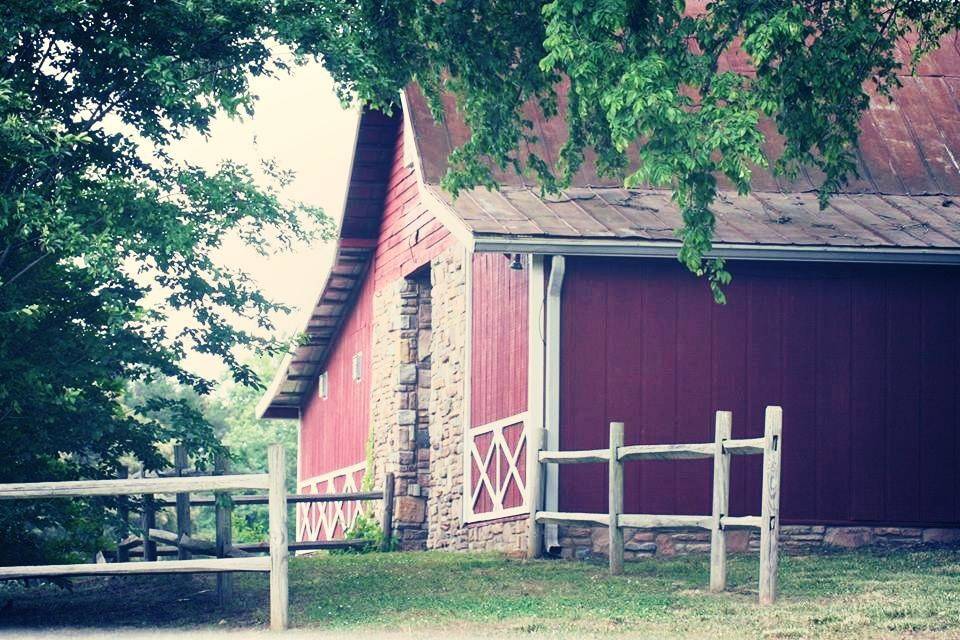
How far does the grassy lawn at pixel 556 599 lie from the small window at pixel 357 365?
796cm

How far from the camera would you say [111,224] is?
1245 centimetres

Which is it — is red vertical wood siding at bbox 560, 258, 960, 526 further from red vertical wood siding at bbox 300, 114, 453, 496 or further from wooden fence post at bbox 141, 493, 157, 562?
wooden fence post at bbox 141, 493, 157, 562

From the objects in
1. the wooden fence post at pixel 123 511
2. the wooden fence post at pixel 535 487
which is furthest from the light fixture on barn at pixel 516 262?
the wooden fence post at pixel 123 511

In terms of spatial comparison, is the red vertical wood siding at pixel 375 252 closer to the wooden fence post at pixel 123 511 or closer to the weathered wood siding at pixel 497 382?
the weathered wood siding at pixel 497 382

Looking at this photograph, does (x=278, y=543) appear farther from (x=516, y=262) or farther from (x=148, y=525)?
(x=516, y=262)

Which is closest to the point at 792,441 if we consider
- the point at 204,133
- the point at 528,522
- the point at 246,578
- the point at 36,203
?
the point at 528,522

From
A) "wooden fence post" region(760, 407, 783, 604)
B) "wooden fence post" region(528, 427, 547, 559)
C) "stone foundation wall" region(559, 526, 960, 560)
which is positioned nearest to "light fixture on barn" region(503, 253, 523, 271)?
"wooden fence post" region(528, 427, 547, 559)

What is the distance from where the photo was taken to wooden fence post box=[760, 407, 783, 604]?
11.7m

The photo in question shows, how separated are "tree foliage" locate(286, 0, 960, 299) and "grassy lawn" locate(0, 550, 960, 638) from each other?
284 cm

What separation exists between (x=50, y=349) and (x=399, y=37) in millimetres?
4464

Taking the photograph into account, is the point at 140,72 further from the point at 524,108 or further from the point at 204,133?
the point at 524,108

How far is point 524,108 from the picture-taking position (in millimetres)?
18984

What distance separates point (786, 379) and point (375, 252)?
8772 mm

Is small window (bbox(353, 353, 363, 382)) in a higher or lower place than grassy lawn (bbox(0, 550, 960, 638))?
higher
